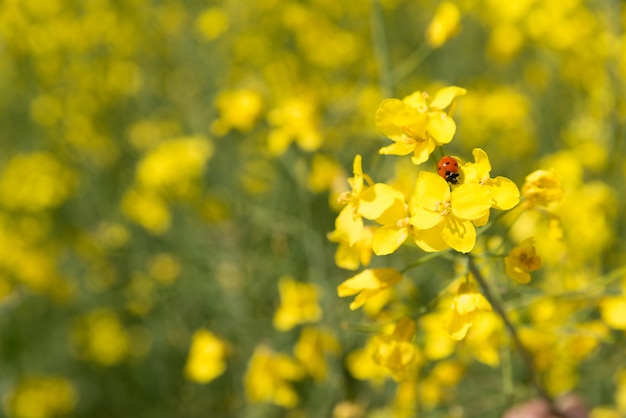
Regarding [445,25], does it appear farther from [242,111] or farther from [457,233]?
[457,233]

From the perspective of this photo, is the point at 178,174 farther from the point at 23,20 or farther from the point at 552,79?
the point at 552,79

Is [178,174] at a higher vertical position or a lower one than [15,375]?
higher

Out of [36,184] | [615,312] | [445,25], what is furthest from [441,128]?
[36,184]

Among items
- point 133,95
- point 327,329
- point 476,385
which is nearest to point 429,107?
point 327,329

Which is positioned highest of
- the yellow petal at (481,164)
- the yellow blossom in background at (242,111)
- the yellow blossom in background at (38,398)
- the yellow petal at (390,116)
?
the yellow blossom in background at (242,111)

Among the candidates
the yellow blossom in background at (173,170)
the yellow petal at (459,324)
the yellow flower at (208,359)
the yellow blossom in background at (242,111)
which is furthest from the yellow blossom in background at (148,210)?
the yellow petal at (459,324)

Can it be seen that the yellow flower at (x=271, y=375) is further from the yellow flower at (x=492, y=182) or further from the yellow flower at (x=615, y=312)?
the yellow flower at (x=492, y=182)
